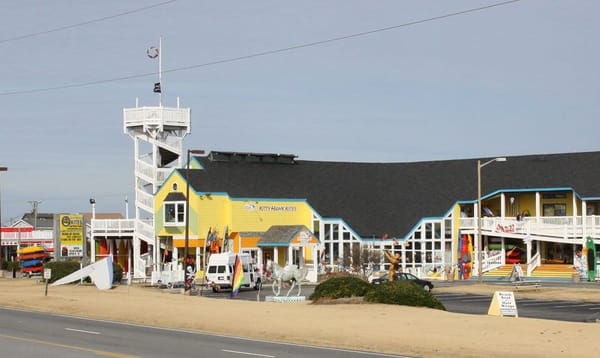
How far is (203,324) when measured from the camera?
33.0 meters

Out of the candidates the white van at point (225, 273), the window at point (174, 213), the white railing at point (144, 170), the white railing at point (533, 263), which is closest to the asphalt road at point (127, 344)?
the white van at point (225, 273)

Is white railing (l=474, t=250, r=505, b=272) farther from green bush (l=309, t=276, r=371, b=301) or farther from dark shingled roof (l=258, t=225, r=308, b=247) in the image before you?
green bush (l=309, t=276, r=371, b=301)

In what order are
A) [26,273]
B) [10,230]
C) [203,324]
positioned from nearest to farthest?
[203,324]
[26,273]
[10,230]

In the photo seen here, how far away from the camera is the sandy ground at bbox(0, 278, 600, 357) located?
2531 cm

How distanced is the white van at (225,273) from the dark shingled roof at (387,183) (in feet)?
53.5

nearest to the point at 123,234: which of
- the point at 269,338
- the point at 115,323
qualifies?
the point at 115,323

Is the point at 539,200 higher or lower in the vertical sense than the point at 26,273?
higher

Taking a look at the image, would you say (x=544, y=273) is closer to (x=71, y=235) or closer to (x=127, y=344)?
(x=71, y=235)

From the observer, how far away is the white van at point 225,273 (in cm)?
5759

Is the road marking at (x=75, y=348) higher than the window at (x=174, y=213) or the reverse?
the reverse

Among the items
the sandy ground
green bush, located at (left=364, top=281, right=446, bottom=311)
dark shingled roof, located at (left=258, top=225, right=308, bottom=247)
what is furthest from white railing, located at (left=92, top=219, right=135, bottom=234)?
green bush, located at (left=364, top=281, right=446, bottom=311)

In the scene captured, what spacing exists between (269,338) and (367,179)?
55.0 metres

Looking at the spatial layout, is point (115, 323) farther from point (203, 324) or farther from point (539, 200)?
point (539, 200)

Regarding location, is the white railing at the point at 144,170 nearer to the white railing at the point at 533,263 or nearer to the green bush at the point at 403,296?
the white railing at the point at 533,263
